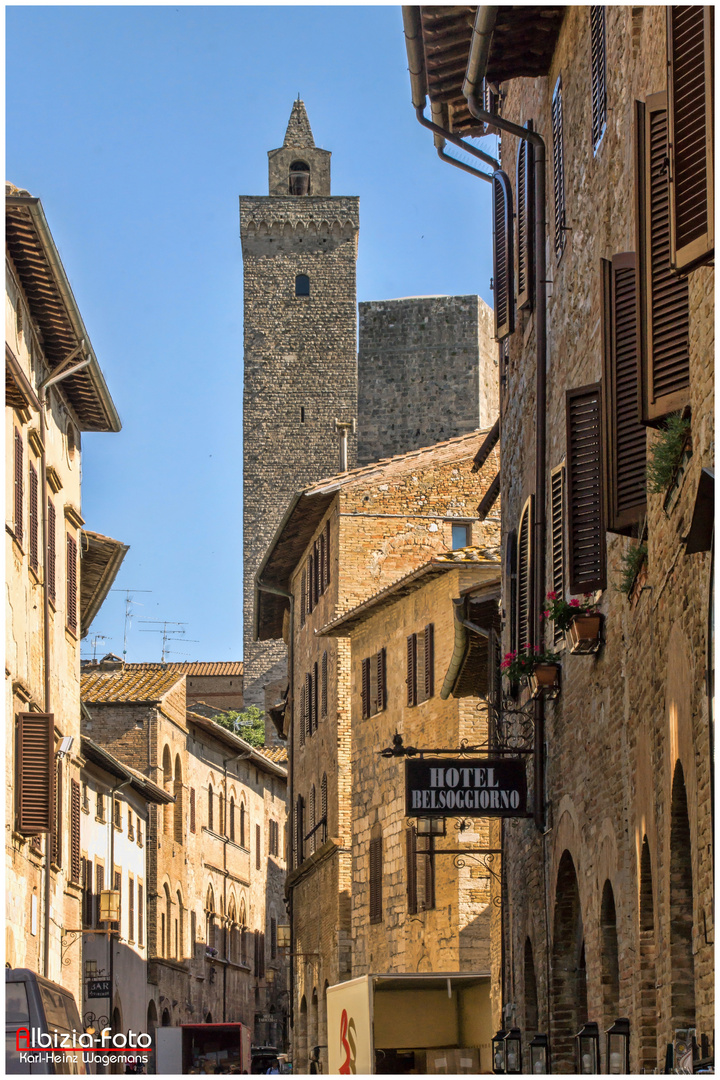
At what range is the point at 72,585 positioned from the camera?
25.5 meters

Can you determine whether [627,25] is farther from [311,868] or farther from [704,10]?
[311,868]

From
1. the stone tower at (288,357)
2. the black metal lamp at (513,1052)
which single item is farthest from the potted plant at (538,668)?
the stone tower at (288,357)

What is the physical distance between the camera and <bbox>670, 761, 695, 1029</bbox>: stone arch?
8930 millimetres

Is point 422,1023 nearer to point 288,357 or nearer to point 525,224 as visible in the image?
point 525,224

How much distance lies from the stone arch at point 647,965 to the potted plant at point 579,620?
2315 millimetres

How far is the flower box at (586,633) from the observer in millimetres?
12133

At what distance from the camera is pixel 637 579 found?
34.4ft

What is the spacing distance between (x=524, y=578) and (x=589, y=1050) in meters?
5.35

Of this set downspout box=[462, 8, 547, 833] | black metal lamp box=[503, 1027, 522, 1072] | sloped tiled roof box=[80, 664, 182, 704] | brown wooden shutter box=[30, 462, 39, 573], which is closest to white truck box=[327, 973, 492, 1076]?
black metal lamp box=[503, 1027, 522, 1072]

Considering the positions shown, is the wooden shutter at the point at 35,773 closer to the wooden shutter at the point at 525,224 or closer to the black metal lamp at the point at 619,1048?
the wooden shutter at the point at 525,224

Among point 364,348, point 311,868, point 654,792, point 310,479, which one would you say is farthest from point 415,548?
point 310,479

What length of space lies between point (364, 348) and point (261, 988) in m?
22.6

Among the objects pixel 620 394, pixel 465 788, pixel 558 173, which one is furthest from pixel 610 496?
pixel 558 173

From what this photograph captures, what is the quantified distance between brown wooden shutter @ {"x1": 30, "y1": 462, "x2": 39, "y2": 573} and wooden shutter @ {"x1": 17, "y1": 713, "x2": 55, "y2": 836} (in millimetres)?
2070
